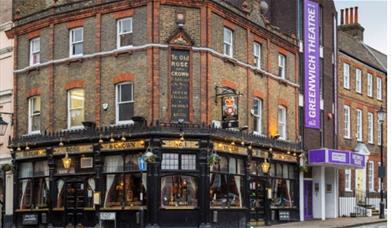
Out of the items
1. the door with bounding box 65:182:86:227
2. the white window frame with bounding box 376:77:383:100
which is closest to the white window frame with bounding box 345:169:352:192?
the white window frame with bounding box 376:77:383:100

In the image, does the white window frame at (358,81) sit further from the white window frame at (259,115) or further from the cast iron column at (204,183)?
the cast iron column at (204,183)

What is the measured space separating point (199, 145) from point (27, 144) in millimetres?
7344

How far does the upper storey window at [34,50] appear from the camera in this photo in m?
27.9

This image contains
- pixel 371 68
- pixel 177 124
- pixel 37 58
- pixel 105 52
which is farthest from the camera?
pixel 371 68

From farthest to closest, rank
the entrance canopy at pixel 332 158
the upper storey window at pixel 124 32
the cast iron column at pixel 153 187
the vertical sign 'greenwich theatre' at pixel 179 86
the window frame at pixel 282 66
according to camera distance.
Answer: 1. the entrance canopy at pixel 332 158
2. the window frame at pixel 282 66
3. the upper storey window at pixel 124 32
4. the vertical sign 'greenwich theatre' at pixel 179 86
5. the cast iron column at pixel 153 187

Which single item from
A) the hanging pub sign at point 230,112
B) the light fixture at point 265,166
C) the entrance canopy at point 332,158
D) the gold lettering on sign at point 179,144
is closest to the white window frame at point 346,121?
the entrance canopy at point 332,158

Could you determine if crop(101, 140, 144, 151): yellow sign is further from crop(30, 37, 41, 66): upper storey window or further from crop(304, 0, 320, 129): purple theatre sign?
crop(304, 0, 320, 129): purple theatre sign

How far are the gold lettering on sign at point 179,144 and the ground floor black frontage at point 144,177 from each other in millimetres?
34

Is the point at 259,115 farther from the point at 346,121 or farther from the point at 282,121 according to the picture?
the point at 346,121

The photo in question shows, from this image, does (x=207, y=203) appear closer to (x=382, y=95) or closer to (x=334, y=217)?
(x=334, y=217)

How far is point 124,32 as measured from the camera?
25.2 metres

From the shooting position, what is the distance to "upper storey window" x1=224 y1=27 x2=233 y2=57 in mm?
26266

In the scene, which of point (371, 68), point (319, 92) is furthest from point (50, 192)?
point (371, 68)

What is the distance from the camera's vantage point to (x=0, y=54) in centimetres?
2989
